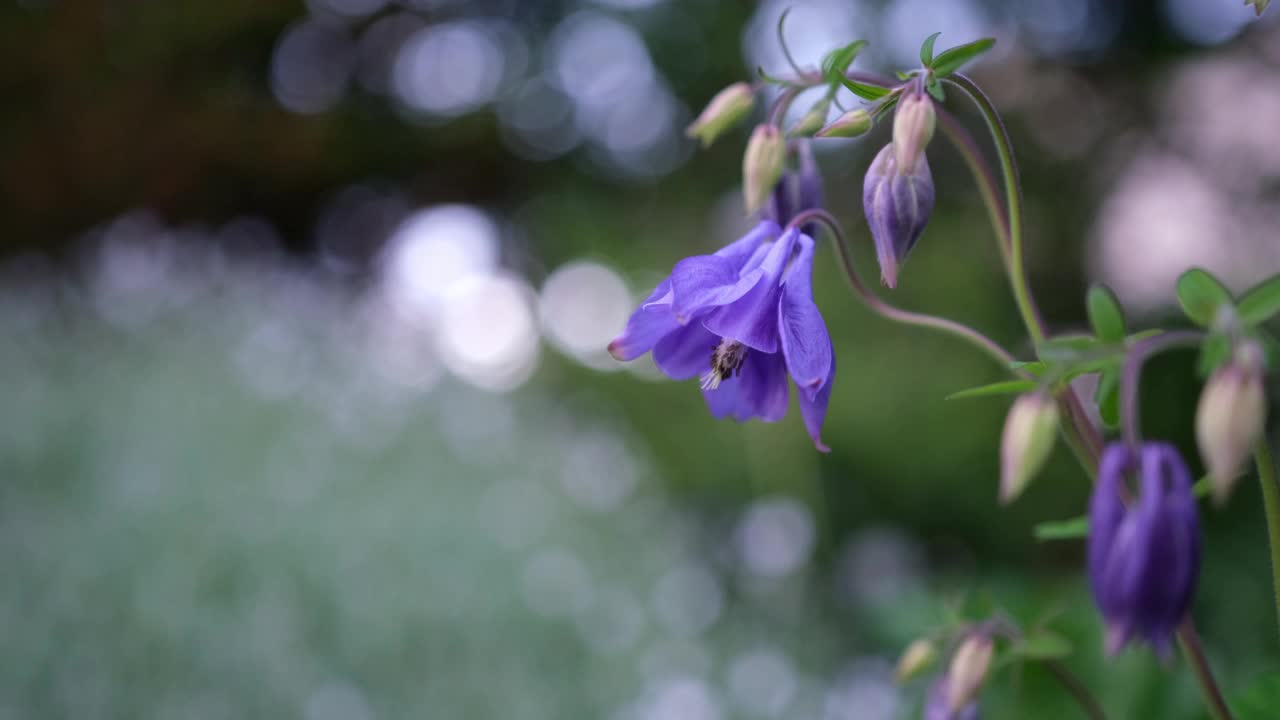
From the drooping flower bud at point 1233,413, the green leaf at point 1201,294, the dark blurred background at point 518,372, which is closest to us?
the drooping flower bud at point 1233,413

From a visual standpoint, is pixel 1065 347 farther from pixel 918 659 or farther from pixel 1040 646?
pixel 918 659

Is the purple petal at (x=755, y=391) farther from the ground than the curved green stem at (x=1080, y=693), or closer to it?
farther from the ground

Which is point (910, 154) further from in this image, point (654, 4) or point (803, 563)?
point (654, 4)

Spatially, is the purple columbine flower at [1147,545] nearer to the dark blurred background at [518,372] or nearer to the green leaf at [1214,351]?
the green leaf at [1214,351]

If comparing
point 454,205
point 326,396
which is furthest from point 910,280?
point 454,205

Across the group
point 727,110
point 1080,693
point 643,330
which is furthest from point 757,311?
point 1080,693

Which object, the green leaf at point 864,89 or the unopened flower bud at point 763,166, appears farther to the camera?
the unopened flower bud at point 763,166

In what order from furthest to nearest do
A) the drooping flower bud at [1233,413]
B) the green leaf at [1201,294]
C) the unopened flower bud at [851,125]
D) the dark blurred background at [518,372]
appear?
the dark blurred background at [518,372] → the unopened flower bud at [851,125] → the green leaf at [1201,294] → the drooping flower bud at [1233,413]

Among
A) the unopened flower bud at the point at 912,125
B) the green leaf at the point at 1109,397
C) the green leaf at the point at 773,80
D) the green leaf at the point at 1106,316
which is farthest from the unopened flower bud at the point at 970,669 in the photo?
the green leaf at the point at 773,80
